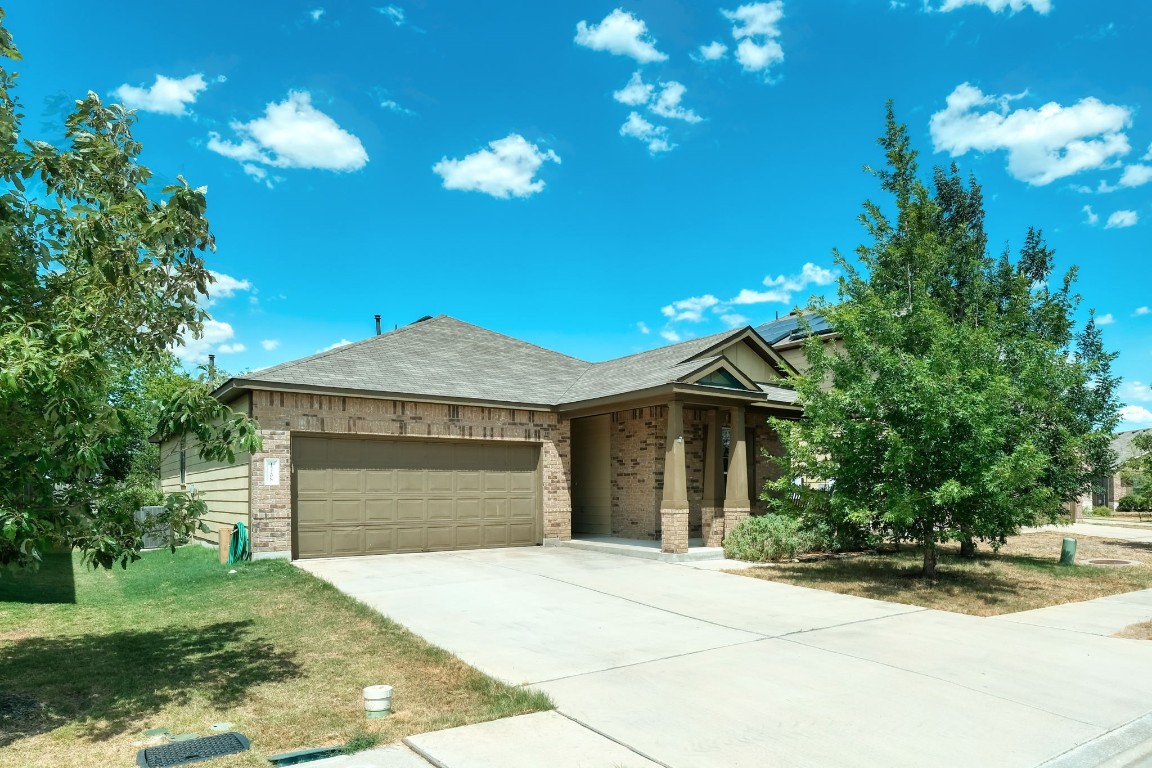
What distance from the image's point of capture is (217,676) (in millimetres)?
6207

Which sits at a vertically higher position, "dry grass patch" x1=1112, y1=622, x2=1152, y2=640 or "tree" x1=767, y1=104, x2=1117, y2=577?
"tree" x1=767, y1=104, x2=1117, y2=577

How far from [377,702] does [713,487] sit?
11463 mm

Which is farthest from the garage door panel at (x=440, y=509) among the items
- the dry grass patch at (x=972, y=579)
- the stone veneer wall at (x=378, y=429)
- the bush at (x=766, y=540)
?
the dry grass patch at (x=972, y=579)

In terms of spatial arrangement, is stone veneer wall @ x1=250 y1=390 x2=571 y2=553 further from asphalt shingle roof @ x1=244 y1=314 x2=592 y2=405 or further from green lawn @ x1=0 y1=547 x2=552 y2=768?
green lawn @ x1=0 y1=547 x2=552 y2=768

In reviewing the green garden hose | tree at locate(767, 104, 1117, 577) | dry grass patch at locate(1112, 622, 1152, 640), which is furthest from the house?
dry grass patch at locate(1112, 622, 1152, 640)

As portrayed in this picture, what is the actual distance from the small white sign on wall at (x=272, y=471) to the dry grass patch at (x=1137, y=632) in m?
12.5

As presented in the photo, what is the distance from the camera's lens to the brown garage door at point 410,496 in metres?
13.9

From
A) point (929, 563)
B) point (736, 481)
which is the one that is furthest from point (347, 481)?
point (929, 563)

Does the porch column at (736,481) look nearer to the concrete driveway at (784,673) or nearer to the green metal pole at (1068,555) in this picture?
the concrete driveway at (784,673)

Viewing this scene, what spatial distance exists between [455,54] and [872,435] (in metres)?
A: 12.3

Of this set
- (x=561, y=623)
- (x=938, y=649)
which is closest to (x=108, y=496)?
(x=561, y=623)

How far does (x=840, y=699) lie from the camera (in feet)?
18.1

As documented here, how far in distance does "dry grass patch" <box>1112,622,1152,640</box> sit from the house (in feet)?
20.8

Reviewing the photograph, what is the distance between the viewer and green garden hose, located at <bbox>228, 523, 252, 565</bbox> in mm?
13312
